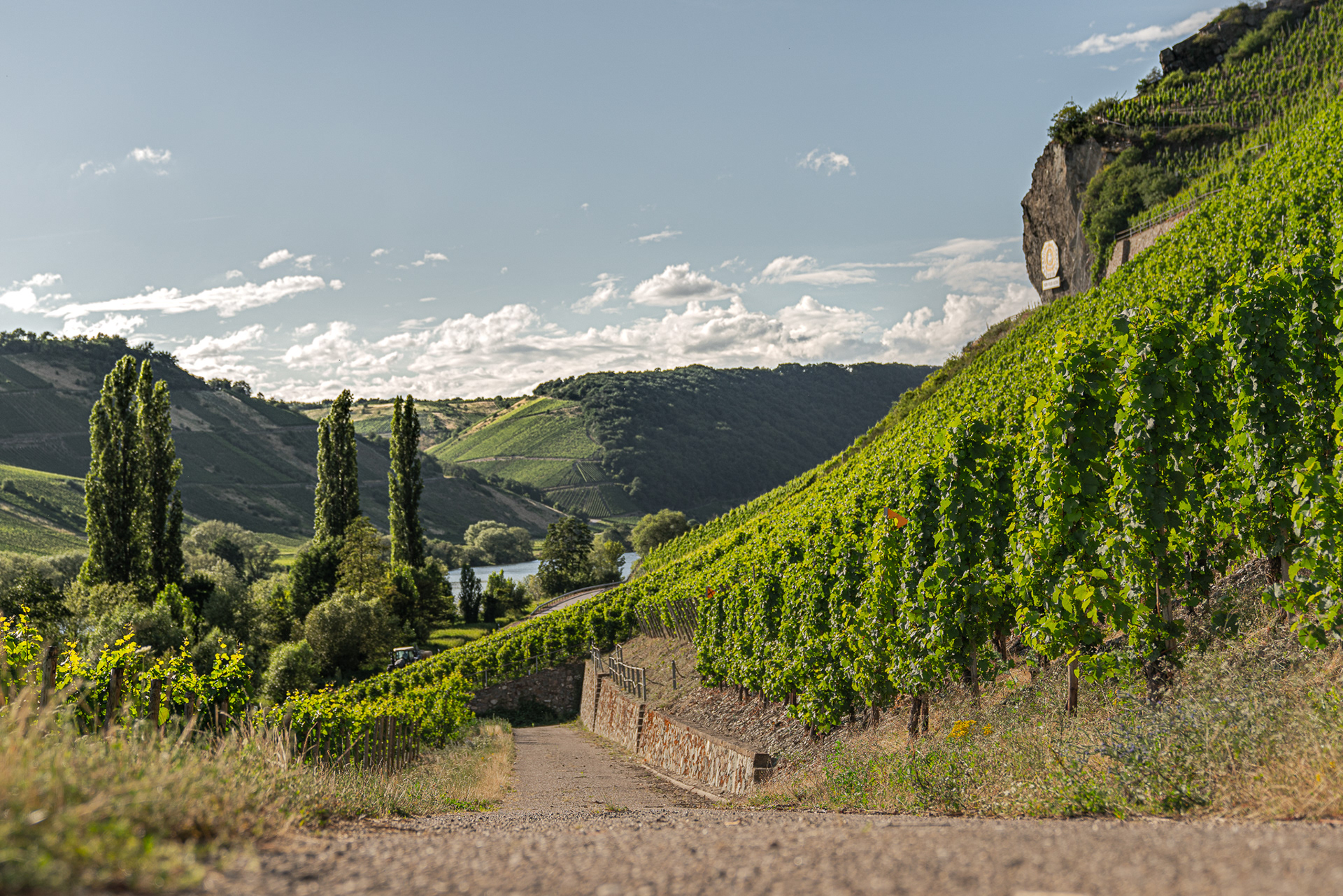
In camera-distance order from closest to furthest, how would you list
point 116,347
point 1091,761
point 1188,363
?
1. point 1091,761
2. point 1188,363
3. point 116,347

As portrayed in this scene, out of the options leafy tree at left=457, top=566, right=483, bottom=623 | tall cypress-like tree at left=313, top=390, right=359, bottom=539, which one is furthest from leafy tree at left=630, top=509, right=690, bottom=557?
tall cypress-like tree at left=313, top=390, right=359, bottom=539

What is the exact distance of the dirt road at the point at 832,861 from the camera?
9.07 ft

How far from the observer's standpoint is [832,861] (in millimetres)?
3234

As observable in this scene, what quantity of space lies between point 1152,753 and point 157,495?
3571 cm

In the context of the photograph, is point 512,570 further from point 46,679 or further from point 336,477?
point 46,679

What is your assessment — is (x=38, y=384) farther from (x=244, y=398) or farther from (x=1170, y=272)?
(x=1170, y=272)

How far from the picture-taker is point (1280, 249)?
15.5m

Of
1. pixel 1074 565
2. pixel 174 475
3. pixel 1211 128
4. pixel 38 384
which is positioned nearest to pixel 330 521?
pixel 174 475

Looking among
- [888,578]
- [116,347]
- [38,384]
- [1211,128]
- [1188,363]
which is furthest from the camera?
[116,347]

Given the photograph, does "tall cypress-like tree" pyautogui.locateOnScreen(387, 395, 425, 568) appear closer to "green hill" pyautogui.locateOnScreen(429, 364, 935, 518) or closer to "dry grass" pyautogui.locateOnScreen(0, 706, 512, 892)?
"dry grass" pyautogui.locateOnScreen(0, 706, 512, 892)

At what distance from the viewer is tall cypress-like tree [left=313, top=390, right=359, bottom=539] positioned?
44.3 metres

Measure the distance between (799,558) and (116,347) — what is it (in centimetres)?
17129

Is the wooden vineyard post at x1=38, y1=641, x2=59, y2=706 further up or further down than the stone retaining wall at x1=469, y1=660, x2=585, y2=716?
further up

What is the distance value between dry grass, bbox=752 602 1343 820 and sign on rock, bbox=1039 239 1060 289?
137 ft
